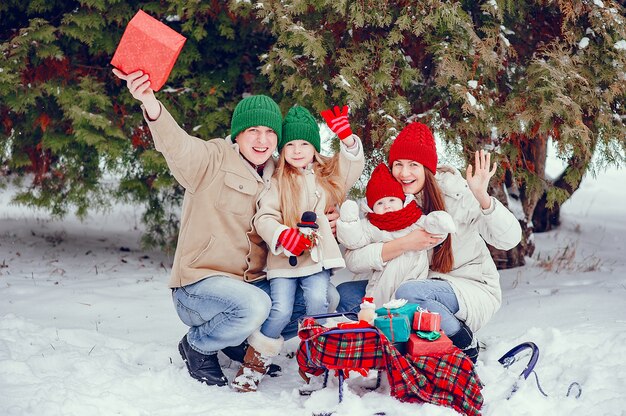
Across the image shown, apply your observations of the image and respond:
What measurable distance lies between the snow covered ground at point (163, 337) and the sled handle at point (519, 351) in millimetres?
57

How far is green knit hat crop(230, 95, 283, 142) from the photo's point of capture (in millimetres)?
3635

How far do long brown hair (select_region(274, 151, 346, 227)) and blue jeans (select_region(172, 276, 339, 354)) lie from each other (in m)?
0.41

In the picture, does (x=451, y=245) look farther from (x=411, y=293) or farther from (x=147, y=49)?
(x=147, y=49)

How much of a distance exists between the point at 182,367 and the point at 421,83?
8.51 feet

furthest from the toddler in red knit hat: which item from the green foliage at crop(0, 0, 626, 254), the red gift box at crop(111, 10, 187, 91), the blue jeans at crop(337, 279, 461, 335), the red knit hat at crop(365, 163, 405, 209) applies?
the red gift box at crop(111, 10, 187, 91)

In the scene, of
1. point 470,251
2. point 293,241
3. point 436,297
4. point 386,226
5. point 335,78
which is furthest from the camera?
point 335,78

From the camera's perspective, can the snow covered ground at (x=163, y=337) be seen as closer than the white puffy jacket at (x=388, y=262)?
Yes

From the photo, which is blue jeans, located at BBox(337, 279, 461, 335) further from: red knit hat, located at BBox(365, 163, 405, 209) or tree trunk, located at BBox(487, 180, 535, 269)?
tree trunk, located at BBox(487, 180, 535, 269)

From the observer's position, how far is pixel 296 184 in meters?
3.72

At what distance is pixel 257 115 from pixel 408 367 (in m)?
1.45

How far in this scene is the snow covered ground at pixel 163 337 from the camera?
3.20m

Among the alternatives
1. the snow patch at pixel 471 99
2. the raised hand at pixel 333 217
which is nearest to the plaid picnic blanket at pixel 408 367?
the raised hand at pixel 333 217

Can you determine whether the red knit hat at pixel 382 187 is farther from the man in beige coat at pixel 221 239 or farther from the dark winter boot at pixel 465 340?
the dark winter boot at pixel 465 340

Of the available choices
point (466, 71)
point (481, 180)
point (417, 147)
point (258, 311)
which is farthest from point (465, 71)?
point (258, 311)
